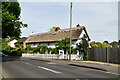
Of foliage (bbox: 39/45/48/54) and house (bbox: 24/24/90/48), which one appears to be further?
foliage (bbox: 39/45/48/54)

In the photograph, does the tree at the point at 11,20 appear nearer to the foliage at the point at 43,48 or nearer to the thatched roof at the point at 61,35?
the foliage at the point at 43,48

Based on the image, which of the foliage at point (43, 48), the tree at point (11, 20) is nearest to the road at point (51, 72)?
the tree at point (11, 20)

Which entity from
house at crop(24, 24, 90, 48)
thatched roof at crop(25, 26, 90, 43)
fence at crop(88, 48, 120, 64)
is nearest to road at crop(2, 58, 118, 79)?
fence at crop(88, 48, 120, 64)

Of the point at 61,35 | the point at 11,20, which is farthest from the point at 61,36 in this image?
the point at 11,20

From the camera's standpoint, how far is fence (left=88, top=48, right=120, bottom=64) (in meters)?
20.4

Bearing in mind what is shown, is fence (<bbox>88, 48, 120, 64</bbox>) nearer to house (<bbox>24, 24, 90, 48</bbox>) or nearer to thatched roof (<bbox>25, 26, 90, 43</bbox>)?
house (<bbox>24, 24, 90, 48</bbox>)

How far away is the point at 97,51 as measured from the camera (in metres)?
24.2

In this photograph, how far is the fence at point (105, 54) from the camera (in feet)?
67.0

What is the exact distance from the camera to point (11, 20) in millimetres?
22531

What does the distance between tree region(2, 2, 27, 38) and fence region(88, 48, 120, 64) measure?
11.7m

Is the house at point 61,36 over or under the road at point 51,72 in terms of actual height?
over

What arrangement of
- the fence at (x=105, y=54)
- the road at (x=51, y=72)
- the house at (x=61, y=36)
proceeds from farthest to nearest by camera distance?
the house at (x=61, y=36), the fence at (x=105, y=54), the road at (x=51, y=72)

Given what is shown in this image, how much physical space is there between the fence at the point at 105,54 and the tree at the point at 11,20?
38.5 ft

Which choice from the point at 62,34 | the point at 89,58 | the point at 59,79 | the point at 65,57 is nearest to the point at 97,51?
the point at 89,58
